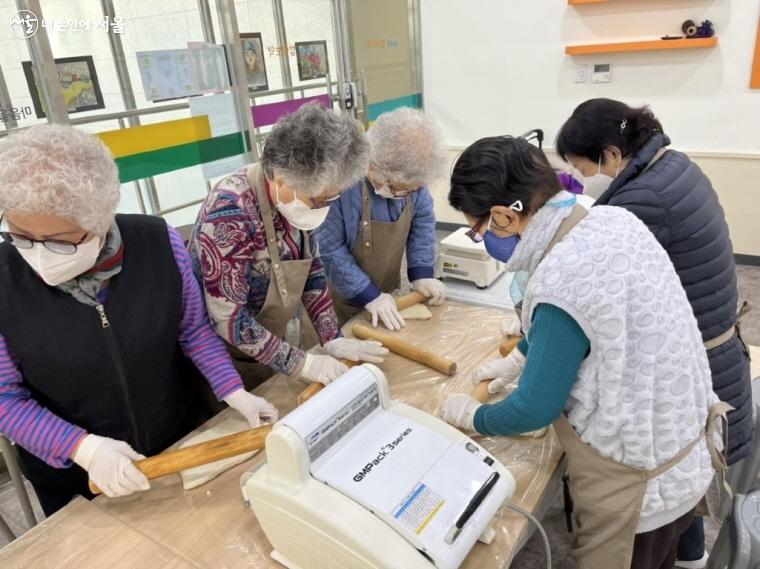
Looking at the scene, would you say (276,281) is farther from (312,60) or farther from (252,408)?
(312,60)

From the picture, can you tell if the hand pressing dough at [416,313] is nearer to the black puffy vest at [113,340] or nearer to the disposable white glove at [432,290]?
the disposable white glove at [432,290]

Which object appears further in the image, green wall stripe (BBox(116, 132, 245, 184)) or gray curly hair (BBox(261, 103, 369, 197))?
green wall stripe (BBox(116, 132, 245, 184))

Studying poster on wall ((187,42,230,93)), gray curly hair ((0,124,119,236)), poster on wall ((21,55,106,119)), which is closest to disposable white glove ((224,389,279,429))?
gray curly hair ((0,124,119,236))

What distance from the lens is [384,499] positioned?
83cm

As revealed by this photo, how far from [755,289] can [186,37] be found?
4.01 meters

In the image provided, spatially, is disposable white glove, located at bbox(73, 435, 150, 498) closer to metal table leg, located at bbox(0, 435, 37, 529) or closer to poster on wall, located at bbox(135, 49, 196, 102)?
metal table leg, located at bbox(0, 435, 37, 529)

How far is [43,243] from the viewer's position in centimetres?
100

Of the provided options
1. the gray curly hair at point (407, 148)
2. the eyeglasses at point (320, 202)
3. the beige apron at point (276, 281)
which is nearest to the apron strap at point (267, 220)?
the beige apron at point (276, 281)

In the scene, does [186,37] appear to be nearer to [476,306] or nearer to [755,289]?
[476,306]

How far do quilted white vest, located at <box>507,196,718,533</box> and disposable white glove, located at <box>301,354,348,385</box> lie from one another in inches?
23.3

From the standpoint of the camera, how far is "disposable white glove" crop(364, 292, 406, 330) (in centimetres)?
175

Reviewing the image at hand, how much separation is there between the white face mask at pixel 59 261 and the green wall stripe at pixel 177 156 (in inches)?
68.7

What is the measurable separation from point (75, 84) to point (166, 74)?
0.55 meters

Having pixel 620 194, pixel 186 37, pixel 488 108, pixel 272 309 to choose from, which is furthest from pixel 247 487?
pixel 488 108
